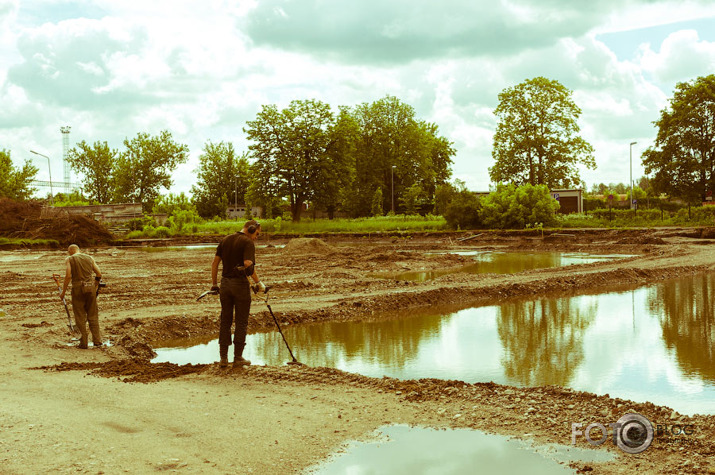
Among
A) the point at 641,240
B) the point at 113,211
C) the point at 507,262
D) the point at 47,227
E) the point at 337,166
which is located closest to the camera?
the point at 507,262

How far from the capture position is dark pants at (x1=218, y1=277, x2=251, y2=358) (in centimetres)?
1016

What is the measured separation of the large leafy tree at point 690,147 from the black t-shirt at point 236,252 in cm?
5171

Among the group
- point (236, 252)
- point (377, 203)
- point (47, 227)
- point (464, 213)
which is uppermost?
point (377, 203)

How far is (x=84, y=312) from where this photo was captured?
12359mm

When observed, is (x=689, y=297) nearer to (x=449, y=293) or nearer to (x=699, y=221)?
(x=449, y=293)

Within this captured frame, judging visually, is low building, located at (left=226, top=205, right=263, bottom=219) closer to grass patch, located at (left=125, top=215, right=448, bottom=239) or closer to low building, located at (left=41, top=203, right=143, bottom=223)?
grass patch, located at (left=125, top=215, right=448, bottom=239)

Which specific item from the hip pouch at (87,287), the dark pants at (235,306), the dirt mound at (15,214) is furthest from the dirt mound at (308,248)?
the dark pants at (235,306)

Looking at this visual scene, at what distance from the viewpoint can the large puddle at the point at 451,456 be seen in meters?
6.48

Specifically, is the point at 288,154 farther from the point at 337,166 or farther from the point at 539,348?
the point at 539,348

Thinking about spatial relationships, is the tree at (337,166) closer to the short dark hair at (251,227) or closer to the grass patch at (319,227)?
the grass patch at (319,227)

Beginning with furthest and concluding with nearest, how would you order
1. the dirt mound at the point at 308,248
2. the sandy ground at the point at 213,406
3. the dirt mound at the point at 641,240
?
the dirt mound at the point at 641,240, the dirt mound at the point at 308,248, the sandy ground at the point at 213,406

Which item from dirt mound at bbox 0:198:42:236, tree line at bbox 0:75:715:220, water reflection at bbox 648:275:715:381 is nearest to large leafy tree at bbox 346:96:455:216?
tree line at bbox 0:75:715:220

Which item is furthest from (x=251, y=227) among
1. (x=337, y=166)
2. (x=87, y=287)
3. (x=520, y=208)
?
(x=337, y=166)

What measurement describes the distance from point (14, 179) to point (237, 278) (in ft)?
228
